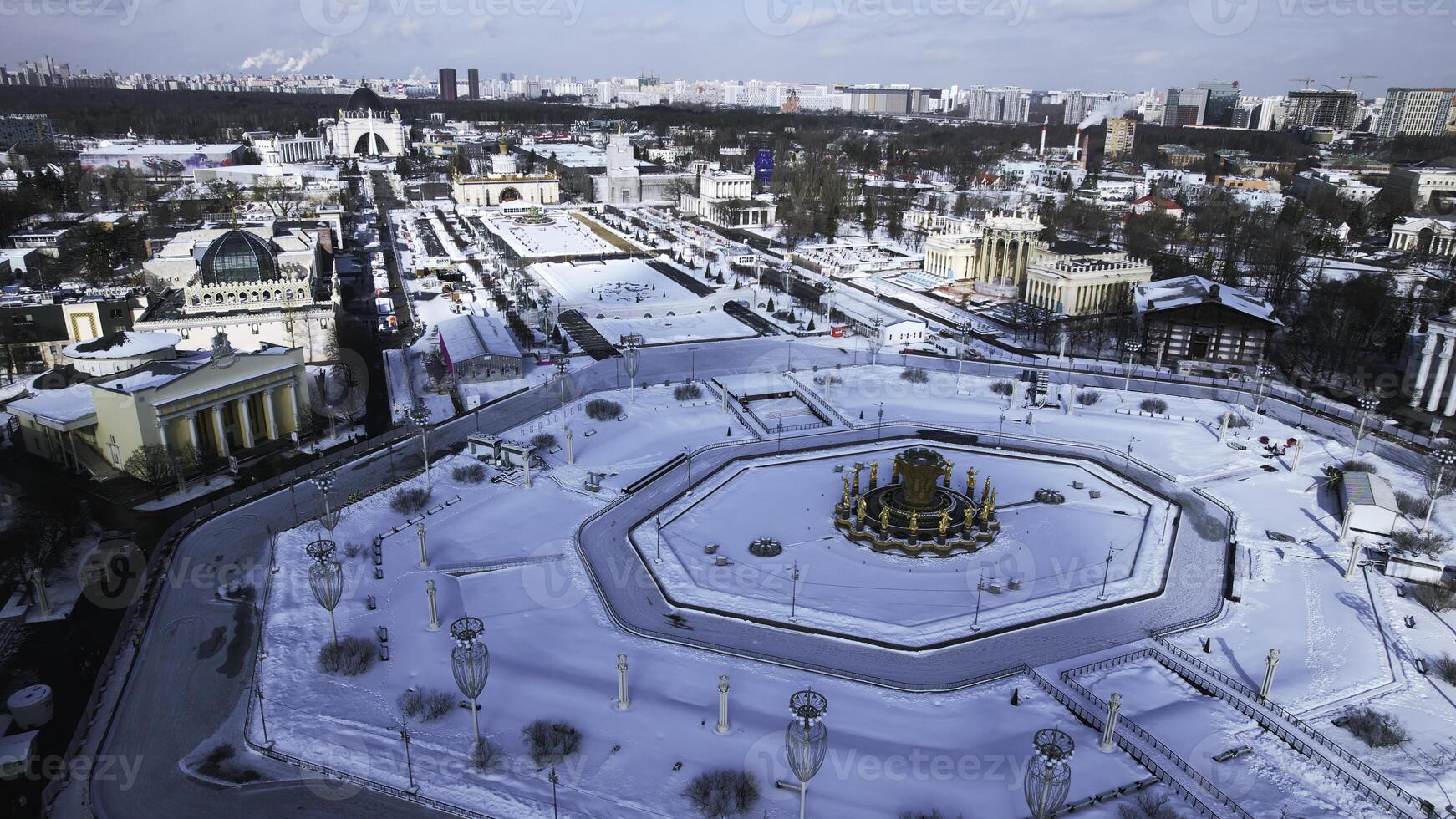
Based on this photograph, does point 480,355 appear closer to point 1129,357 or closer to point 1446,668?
point 1129,357

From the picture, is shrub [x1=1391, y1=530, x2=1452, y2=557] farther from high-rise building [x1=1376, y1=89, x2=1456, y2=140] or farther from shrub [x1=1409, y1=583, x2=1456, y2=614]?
high-rise building [x1=1376, y1=89, x2=1456, y2=140]

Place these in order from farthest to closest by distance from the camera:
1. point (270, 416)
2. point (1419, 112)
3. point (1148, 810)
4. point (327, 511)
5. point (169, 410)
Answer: point (1419, 112) < point (270, 416) < point (169, 410) < point (327, 511) < point (1148, 810)

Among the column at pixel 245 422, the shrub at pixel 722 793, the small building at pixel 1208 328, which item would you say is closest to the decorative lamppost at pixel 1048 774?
the shrub at pixel 722 793

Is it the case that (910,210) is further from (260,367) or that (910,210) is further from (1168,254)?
(260,367)

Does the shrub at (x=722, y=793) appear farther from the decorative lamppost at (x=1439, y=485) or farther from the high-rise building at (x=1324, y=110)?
the high-rise building at (x=1324, y=110)

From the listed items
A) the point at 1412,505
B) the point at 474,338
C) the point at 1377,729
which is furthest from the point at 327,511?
the point at 1412,505

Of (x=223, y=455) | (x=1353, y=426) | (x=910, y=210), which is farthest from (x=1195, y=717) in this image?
(x=910, y=210)
